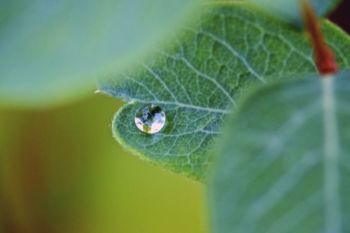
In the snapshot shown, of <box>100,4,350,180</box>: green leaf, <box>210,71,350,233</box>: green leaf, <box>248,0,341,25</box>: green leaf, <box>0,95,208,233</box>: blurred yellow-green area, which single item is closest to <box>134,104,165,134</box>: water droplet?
<box>100,4,350,180</box>: green leaf

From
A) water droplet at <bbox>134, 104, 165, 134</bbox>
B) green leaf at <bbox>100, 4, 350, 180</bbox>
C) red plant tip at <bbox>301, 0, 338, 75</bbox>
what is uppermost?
green leaf at <bbox>100, 4, 350, 180</bbox>

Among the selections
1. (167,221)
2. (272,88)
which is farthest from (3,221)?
(272,88)

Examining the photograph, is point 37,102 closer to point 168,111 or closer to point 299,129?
point 299,129

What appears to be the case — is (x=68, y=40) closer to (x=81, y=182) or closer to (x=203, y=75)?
(x=203, y=75)

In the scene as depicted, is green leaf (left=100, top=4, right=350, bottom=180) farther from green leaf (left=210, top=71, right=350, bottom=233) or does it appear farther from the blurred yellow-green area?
the blurred yellow-green area

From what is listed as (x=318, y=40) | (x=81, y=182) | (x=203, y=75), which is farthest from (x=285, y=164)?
(x=81, y=182)

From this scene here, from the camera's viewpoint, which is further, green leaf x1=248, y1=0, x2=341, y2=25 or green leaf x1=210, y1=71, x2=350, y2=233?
green leaf x1=248, y1=0, x2=341, y2=25
